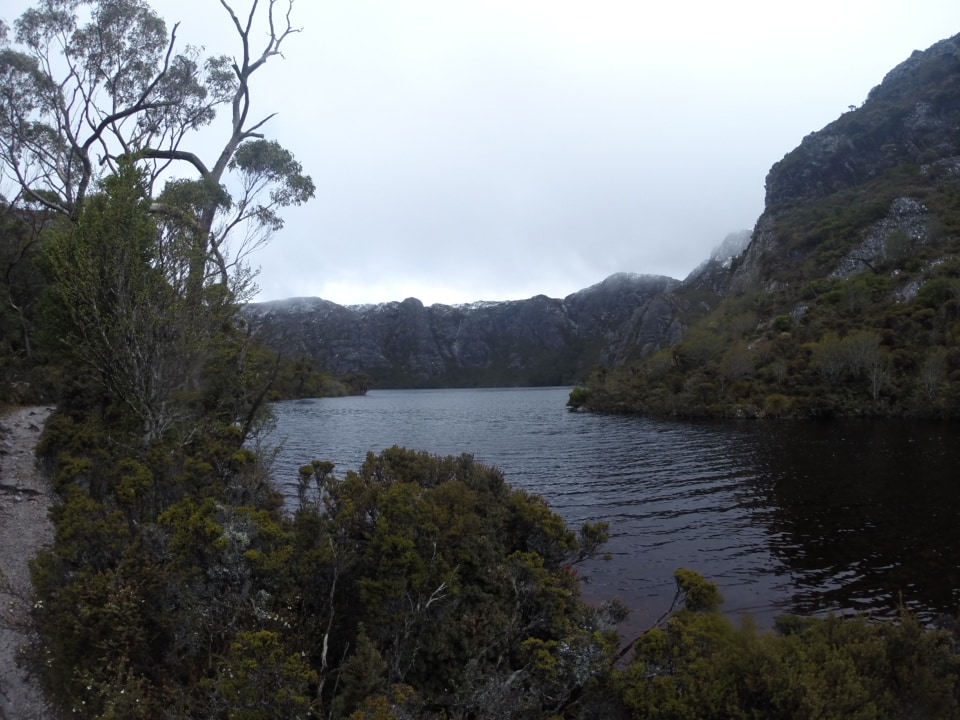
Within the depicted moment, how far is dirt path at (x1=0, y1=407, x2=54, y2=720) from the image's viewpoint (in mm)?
8516

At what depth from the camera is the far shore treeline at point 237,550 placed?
7.12 m

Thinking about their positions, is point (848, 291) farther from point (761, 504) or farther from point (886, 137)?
point (886, 137)

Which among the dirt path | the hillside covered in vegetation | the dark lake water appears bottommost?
the dark lake water

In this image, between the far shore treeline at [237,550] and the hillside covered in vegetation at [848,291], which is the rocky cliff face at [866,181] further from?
the far shore treeline at [237,550]

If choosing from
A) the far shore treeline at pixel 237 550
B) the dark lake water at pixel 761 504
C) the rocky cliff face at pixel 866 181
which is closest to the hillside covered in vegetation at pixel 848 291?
the rocky cliff face at pixel 866 181

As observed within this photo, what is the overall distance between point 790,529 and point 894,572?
4.62m

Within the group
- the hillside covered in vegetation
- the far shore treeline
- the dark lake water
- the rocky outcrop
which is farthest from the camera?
the rocky outcrop

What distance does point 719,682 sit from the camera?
22.8 ft

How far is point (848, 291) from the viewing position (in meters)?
74.1

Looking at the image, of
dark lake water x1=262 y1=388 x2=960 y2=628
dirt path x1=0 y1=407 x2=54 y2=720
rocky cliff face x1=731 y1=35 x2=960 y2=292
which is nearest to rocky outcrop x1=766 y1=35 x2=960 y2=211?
rocky cliff face x1=731 y1=35 x2=960 y2=292

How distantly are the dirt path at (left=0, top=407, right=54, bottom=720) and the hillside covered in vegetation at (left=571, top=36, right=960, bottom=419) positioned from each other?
62.3 metres

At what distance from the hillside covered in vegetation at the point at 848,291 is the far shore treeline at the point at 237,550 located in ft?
178

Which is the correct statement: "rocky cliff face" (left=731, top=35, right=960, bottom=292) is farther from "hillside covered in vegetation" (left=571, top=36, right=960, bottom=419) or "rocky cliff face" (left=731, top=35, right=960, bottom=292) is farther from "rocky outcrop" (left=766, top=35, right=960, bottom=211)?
"hillside covered in vegetation" (left=571, top=36, right=960, bottom=419)

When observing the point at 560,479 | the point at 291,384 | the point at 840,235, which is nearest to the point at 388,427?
the point at 560,479
